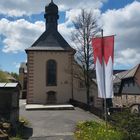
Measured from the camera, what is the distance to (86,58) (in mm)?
40000

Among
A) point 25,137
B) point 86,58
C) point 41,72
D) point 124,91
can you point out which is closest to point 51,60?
point 41,72

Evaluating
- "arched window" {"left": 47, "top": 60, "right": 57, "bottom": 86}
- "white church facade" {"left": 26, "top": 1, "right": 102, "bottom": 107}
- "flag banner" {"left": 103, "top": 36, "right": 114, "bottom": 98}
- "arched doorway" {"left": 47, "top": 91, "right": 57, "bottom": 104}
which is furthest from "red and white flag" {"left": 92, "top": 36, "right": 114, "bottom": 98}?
"arched window" {"left": 47, "top": 60, "right": 57, "bottom": 86}

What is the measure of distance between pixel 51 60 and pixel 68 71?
7.86ft

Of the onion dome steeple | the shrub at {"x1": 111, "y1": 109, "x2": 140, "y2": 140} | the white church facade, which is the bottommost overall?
the shrub at {"x1": 111, "y1": 109, "x2": 140, "y2": 140}

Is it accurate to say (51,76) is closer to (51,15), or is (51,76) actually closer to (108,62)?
(51,15)

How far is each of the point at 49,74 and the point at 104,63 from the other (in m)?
28.6

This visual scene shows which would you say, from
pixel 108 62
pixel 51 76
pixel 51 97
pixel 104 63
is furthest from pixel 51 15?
pixel 108 62

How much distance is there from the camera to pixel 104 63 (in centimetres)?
1383

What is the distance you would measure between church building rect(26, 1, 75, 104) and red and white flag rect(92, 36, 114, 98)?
27773mm

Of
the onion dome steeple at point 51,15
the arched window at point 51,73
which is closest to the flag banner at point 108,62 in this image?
the arched window at point 51,73

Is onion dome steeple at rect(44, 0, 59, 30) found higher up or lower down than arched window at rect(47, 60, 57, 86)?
higher up

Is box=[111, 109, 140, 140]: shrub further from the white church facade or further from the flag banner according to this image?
the white church facade

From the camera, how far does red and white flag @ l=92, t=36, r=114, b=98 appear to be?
1366 cm

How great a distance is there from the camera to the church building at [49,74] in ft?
137
